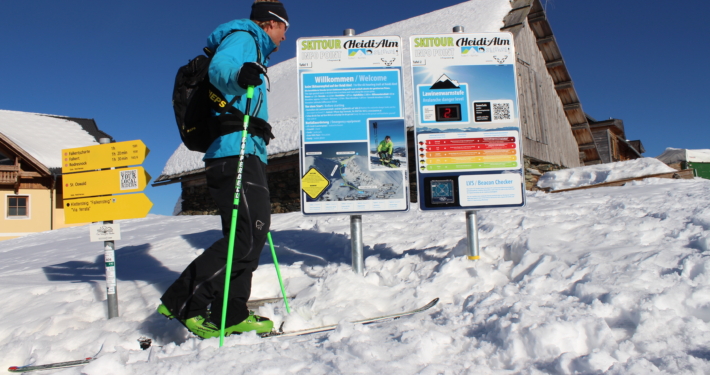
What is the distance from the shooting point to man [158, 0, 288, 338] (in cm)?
232

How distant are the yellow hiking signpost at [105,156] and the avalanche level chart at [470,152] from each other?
197 cm

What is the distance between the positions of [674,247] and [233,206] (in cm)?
250

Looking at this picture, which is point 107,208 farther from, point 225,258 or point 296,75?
point 296,75

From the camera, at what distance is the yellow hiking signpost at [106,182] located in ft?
10.0

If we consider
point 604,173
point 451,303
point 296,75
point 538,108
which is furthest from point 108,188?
point 538,108

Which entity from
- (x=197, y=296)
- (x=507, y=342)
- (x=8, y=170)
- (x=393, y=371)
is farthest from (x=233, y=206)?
(x=8, y=170)

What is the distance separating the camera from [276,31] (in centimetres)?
269

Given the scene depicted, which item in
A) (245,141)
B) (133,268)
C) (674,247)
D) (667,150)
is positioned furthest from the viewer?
(667,150)

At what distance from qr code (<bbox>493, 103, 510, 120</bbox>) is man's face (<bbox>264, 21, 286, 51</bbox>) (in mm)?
1599

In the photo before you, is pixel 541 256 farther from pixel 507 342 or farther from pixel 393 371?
pixel 393 371

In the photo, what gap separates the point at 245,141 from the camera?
238 cm

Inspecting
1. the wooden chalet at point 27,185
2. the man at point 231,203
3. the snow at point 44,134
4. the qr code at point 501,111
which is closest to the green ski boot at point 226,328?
the man at point 231,203

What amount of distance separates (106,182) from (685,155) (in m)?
31.3

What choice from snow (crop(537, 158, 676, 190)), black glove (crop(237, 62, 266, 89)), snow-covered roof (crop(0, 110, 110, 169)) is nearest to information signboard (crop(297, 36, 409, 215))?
black glove (crop(237, 62, 266, 89))
